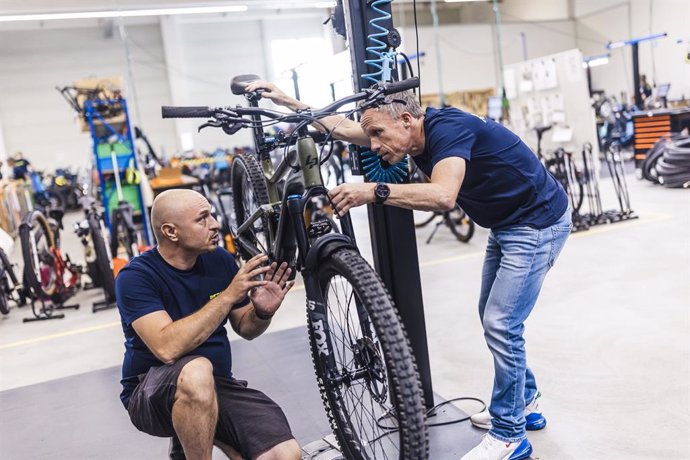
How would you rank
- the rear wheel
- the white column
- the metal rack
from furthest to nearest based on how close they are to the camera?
the white column, the metal rack, the rear wheel

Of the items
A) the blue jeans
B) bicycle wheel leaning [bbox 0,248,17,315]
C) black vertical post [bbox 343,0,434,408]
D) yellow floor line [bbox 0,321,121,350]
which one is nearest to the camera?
the blue jeans

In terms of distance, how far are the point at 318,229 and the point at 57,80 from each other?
16.9 meters

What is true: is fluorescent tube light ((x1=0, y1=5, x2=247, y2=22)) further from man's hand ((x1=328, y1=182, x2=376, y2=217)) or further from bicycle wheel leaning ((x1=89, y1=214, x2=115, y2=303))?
man's hand ((x1=328, y1=182, x2=376, y2=217))

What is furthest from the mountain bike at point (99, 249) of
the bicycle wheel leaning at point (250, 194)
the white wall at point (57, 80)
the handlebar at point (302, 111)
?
the white wall at point (57, 80)

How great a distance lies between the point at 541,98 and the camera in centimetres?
812

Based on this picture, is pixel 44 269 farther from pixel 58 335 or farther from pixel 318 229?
pixel 318 229

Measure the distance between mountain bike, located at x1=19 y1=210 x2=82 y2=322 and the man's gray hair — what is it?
4248mm

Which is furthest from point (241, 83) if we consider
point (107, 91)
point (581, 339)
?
point (107, 91)

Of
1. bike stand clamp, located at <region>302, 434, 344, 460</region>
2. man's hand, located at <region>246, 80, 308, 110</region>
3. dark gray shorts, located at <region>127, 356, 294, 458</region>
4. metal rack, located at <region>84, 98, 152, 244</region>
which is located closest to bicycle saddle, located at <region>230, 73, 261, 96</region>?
man's hand, located at <region>246, 80, 308, 110</region>

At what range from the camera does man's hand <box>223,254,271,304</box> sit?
1.85m

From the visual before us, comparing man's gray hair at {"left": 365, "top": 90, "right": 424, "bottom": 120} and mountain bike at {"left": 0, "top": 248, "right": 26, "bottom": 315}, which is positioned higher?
man's gray hair at {"left": 365, "top": 90, "right": 424, "bottom": 120}

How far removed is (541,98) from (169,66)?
38.5 feet

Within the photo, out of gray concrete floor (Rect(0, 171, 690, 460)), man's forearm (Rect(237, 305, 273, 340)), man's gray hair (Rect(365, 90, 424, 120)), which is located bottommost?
gray concrete floor (Rect(0, 171, 690, 460))

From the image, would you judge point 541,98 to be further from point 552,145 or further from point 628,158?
point 628,158
